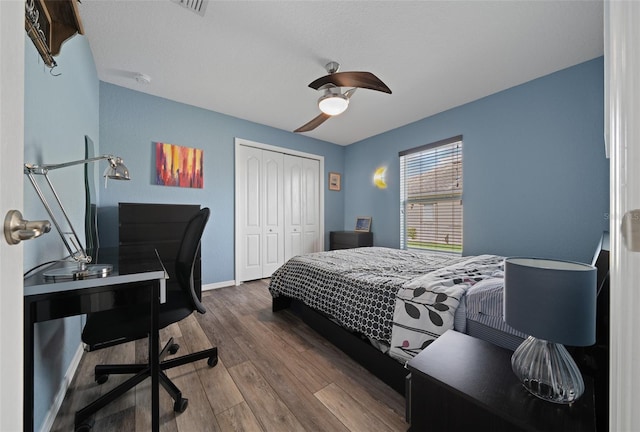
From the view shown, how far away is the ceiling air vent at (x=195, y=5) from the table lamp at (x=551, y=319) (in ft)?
7.82

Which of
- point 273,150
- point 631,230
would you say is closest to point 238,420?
point 631,230

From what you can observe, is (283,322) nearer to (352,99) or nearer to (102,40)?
(352,99)

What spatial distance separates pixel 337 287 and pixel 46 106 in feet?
6.64

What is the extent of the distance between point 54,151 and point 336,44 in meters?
2.13

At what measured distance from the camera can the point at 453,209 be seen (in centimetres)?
339

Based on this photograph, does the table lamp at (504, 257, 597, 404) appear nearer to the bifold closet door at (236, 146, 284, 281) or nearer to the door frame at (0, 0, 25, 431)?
the door frame at (0, 0, 25, 431)

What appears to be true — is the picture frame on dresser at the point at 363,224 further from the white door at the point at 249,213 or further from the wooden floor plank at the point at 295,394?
the wooden floor plank at the point at 295,394

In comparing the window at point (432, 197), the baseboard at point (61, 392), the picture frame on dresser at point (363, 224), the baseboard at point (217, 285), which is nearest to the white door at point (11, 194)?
the baseboard at point (61, 392)

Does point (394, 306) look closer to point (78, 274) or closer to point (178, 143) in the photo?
point (78, 274)

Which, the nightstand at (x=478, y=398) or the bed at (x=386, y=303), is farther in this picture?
the bed at (x=386, y=303)

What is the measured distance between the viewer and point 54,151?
1403mm

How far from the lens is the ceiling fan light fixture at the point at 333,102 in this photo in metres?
2.30

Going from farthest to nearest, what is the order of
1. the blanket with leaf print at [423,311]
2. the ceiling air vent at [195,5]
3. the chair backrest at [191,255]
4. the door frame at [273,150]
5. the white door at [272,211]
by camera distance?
the white door at [272,211]
the door frame at [273,150]
the ceiling air vent at [195,5]
the chair backrest at [191,255]
the blanket with leaf print at [423,311]

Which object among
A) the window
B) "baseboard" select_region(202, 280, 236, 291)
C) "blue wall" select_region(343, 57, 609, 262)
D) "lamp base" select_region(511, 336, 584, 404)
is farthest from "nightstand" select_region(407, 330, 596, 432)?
"baseboard" select_region(202, 280, 236, 291)
